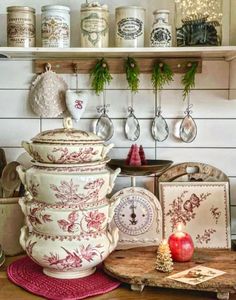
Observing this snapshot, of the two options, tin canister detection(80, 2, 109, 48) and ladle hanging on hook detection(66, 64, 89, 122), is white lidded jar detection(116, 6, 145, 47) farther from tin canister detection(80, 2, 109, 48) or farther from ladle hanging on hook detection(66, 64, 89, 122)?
ladle hanging on hook detection(66, 64, 89, 122)

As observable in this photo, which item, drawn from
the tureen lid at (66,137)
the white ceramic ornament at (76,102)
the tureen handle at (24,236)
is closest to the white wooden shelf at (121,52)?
the white ceramic ornament at (76,102)

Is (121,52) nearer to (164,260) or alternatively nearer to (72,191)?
(72,191)

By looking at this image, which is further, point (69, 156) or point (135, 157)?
point (135, 157)

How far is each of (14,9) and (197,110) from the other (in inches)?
24.8

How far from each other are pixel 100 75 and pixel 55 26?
212 mm

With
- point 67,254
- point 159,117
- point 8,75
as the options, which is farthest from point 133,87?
point 67,254

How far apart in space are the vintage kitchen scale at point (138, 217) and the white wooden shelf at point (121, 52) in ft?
1.08

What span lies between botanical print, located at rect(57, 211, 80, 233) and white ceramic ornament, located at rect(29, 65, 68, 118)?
1.40ft

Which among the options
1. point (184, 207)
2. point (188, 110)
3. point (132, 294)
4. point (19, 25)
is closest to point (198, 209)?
point (184, 207)

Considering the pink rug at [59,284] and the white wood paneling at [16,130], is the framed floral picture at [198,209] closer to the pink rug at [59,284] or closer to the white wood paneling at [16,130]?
the pink rug at [59,284]

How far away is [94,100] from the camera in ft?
4.92

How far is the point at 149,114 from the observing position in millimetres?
1503

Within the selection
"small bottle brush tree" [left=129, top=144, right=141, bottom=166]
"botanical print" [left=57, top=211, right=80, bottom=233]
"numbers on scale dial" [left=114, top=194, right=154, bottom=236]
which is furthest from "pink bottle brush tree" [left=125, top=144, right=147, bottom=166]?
"botanical print" [left=57, top=211, right=80, bottom=233]

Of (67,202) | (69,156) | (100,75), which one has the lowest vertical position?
(67,202)
